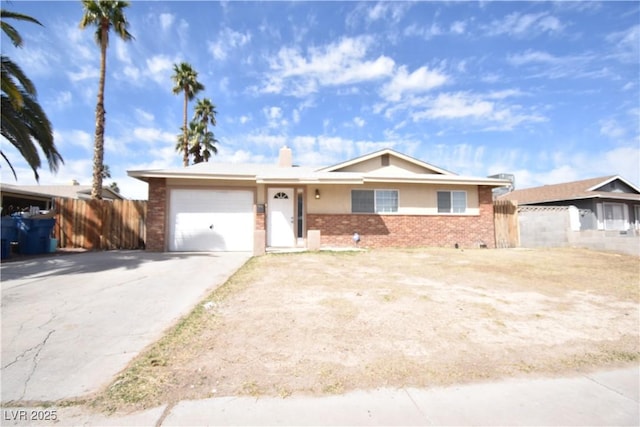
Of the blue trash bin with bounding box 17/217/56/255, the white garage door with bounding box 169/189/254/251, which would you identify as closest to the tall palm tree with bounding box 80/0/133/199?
the blue trash bin with bounding box 17/217/56/255

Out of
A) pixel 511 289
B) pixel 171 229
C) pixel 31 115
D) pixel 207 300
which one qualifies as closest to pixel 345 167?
pixel 171 229

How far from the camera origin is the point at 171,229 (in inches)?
470

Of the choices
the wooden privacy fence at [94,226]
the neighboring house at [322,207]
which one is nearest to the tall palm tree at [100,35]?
the wooden privacy fence at [94,226]

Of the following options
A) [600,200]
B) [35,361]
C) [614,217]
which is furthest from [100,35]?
[614,217]

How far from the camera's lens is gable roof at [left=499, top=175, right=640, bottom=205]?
19.2 metres

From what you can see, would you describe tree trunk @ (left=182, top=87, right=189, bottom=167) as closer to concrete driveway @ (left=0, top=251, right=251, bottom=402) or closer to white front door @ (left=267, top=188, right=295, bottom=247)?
white front door @ (left=267, top=188, right=295, bottom=247)

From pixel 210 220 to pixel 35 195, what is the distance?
13137mm

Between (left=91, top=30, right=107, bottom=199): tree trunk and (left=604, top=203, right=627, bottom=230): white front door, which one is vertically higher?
(left=91, top=30, right=107, bottom=199): tree trunk

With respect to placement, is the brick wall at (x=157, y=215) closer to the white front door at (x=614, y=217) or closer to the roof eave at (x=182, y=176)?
the roof eave at (x=182, y=176)

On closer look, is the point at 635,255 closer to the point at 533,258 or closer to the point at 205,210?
the point at 533,258

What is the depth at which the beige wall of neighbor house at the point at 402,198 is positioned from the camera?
508 inches

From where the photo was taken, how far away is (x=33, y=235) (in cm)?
1102

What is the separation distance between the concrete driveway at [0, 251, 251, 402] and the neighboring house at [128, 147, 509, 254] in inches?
145

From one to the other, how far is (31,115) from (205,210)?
20.3 ft
